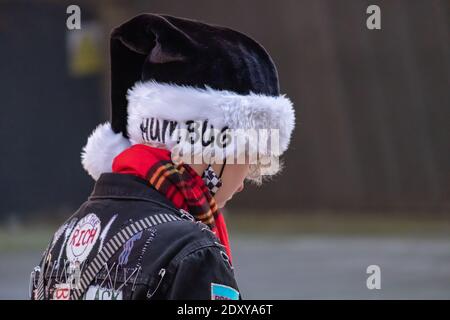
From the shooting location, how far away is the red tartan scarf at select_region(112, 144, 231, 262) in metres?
2.23

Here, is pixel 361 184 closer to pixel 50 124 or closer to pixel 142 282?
pixel 50 124

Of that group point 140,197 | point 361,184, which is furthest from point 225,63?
point 361,184

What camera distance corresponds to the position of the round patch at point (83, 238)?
221cm

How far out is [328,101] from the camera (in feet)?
48.6

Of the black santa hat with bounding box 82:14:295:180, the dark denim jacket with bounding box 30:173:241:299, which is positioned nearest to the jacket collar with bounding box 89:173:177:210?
the dark denim jacket with bounding box 30:173:241:299

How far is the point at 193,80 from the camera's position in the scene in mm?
2354

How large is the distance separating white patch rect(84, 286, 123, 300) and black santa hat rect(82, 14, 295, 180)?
0.41 meters

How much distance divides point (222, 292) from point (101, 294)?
0.94ft

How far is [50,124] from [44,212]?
1483 millimetres

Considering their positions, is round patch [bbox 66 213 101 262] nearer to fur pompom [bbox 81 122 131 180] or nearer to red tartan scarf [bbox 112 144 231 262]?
red tartan scarf [bbox 112 144 231 262]

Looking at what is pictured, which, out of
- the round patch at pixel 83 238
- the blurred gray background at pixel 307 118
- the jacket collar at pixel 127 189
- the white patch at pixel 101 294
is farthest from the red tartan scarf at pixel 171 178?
the blurred gray background at pixel 307 118

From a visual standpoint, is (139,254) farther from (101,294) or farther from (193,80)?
(193,80)

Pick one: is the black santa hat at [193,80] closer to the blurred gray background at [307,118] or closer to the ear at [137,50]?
the ear at [137,50]

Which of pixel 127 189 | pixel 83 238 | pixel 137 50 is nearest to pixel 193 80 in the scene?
pixel 137 50
